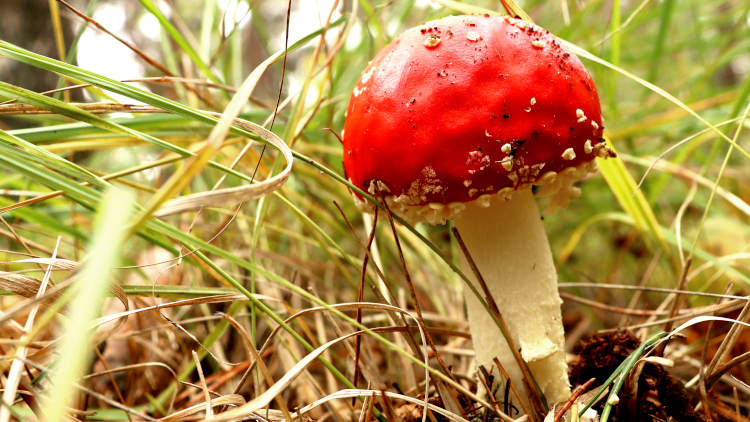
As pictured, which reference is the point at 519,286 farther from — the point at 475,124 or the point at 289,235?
the point at 289,235

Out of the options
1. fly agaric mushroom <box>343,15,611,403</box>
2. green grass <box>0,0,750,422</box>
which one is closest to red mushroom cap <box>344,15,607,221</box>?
fly agaric mushroom <box>343,15,611,403</box>

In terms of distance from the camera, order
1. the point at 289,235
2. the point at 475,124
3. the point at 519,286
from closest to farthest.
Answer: the point at 475,124 → the point at 519,286 → the point at 289,235

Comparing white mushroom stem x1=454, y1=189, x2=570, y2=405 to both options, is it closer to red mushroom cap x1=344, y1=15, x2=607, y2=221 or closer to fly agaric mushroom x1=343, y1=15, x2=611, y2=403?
fly agaric mushroom x1=343, y1=15, x2=611, y2=403

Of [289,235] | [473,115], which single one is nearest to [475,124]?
[473,115]

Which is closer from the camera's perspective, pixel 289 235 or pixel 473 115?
pixel 473 115

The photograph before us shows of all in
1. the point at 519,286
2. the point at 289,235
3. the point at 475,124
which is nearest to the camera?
the point at 475,124
